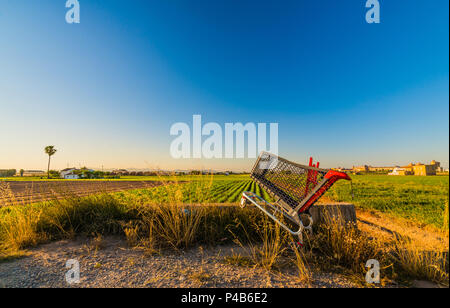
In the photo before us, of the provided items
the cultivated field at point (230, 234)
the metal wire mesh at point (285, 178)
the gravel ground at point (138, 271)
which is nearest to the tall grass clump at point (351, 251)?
the cultivated field at point (230, 234)

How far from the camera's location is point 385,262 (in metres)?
2.76

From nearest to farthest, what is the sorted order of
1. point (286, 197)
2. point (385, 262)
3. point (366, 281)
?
point (366, 281) < point (385, 262) < point (286, 197)

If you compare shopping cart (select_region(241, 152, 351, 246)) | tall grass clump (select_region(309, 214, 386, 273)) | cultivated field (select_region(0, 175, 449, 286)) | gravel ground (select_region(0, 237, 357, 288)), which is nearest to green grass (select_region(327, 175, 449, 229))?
cultivated field (select_region(0, 175, 449, 286))

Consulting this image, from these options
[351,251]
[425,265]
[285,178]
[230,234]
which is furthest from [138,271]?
[425,265]

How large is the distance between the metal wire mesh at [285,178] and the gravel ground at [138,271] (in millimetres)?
1133

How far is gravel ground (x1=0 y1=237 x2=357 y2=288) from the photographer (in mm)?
2365

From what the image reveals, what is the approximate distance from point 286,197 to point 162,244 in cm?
258

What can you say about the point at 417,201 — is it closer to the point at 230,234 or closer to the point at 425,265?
the point at 425,265

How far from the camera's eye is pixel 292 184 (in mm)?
3061

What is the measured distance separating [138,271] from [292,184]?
278cm

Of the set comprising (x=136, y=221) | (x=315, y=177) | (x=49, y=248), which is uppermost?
(x=315, y=177)

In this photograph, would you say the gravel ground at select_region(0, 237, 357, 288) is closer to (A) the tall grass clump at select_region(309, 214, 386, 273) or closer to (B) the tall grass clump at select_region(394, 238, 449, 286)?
(A) the tall grass clump at select_region(309, 214, 386, 273)

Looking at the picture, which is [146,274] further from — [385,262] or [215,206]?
[385,262]
